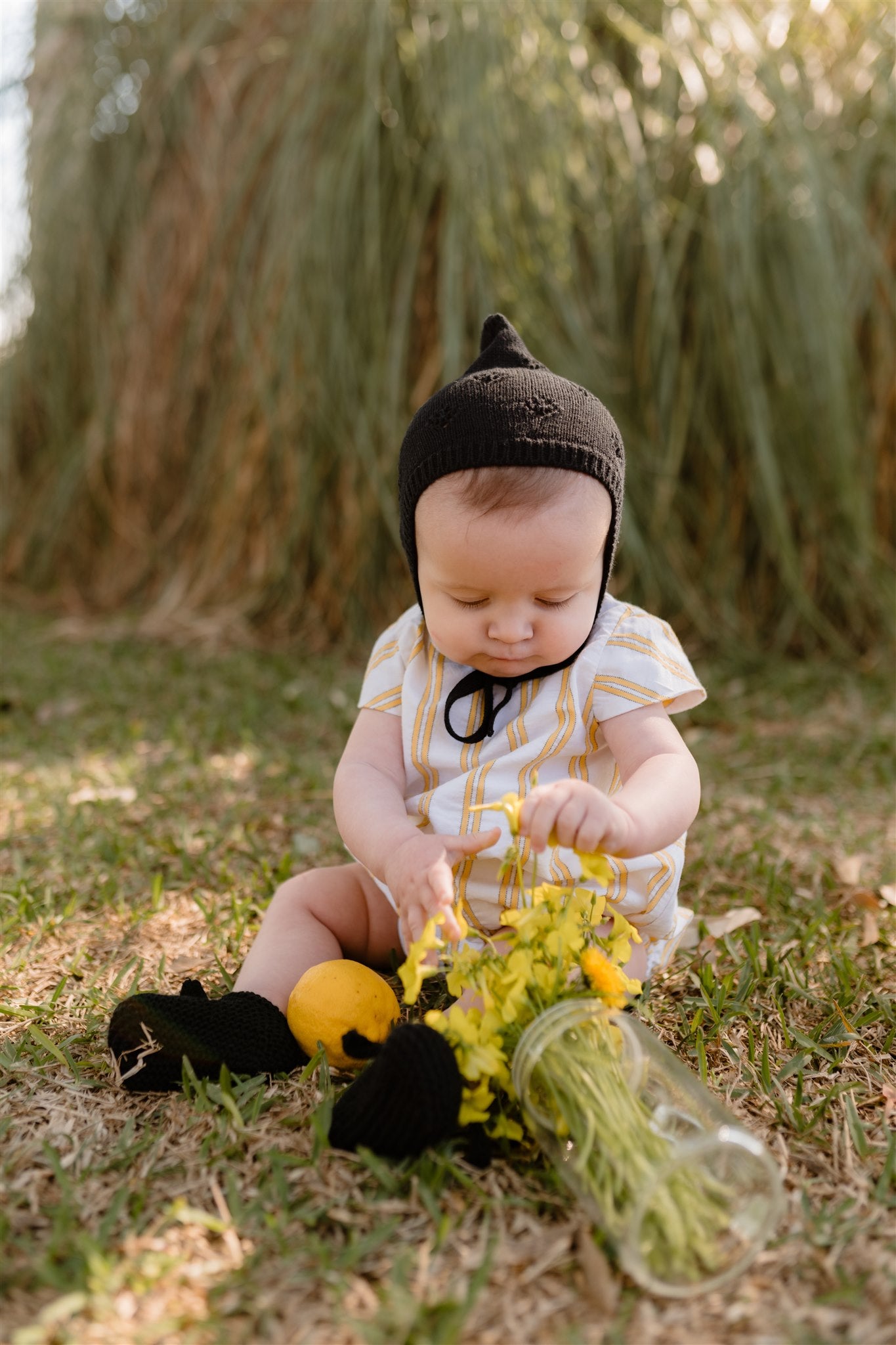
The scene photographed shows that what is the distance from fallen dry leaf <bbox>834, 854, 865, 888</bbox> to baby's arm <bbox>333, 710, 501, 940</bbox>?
37.9 inches

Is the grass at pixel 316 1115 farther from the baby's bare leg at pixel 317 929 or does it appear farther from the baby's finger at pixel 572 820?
the baby's finger at pixel 572 820

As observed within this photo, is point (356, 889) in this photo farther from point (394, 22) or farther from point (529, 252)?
point (394, 22)

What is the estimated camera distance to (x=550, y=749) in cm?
159

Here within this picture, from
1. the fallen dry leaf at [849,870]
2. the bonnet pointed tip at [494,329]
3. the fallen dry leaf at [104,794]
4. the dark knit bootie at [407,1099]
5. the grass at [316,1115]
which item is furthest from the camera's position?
the fallen dry leaf at [104,794]

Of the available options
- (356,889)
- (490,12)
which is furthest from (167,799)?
(490,12)

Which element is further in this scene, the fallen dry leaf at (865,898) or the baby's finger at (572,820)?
the fallen dry leaf at (865,898)

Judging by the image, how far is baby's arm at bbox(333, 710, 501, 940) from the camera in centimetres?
131

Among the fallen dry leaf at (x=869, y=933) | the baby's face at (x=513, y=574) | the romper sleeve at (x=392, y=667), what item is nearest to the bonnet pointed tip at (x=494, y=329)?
the baby's face at (x=513, y=574)

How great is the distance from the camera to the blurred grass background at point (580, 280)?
3.87m

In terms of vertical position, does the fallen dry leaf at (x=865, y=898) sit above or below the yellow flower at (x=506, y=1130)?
above

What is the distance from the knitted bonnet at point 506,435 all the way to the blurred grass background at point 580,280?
2183 mm

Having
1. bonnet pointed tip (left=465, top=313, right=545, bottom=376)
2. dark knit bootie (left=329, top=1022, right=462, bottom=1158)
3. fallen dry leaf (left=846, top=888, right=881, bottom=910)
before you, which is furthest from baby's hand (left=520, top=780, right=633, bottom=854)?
fallen dry leaf (left=846, top=888, right=881, bottom=910)

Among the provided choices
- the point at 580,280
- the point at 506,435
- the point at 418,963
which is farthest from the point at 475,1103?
the point at 580,280

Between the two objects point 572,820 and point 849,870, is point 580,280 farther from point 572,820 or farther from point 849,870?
point 572,820
